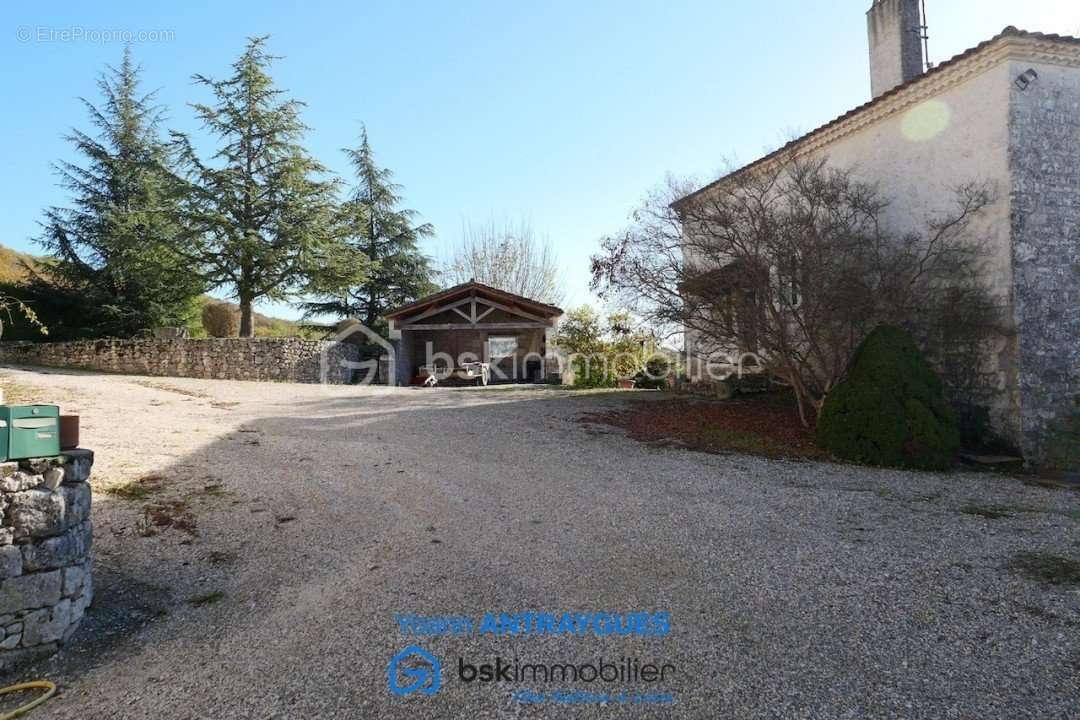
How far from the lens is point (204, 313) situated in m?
22.5

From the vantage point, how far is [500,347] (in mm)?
21750

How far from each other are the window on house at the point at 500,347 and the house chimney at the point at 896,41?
45.2 ft

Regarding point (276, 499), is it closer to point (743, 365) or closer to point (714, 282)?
point (714, 282)

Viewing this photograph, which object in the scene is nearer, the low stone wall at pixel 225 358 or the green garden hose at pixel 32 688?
the green garden hose at pixel 32 688

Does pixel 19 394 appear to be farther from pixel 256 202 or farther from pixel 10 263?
pixel 10 263

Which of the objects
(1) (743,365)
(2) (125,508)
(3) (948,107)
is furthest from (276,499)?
(3) (948,107)

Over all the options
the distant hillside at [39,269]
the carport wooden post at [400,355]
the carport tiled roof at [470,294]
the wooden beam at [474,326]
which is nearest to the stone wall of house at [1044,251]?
the carport tiled roof at [470,294]

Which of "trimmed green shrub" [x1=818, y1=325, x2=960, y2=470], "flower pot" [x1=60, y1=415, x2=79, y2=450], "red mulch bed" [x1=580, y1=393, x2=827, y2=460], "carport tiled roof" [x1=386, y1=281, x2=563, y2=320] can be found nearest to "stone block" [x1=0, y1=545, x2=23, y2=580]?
"flower pot" [x1=60, y1=415, x2=79, y2=450]

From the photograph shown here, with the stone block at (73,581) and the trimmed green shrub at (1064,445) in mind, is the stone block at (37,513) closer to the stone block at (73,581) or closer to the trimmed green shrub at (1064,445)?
the stone block at (73,581)

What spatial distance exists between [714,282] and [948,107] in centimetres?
468

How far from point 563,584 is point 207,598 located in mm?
2279

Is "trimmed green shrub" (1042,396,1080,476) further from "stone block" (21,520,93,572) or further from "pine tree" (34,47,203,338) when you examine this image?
"pine tree" (34,47,203,338)

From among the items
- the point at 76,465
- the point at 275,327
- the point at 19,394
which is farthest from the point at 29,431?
the point at 275,327

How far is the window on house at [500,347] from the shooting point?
71.1 ft
